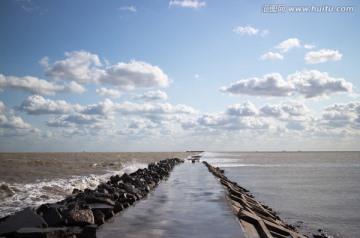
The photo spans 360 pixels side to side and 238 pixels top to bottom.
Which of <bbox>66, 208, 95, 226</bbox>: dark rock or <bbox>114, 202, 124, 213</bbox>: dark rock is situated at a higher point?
<bbox>66, 208, 95, 226</bbox>: dark rock

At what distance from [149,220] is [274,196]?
1257 cm

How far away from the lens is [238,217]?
26.6 feet

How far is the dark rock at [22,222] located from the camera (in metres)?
6.45

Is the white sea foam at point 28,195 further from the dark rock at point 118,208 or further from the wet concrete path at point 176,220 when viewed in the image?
the wet concrete path at point 176,220

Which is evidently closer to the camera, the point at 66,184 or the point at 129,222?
the point at 129,222

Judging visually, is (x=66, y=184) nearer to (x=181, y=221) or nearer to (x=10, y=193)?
(x=10, y=193)

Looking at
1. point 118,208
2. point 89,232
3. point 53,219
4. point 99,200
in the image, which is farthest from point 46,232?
point 99,200

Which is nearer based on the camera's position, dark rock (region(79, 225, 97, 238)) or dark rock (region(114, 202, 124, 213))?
dark rock (region(79, 225, 97, 238))

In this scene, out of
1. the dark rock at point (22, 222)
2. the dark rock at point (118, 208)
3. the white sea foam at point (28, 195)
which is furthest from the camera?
the white sea foam at point (28, 195)

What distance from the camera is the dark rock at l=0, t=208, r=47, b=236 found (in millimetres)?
6453

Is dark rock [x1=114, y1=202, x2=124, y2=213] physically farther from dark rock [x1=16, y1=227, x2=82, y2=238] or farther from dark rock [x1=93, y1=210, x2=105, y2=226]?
dark rock [x1=16, y1=227, x2=82, y2=238]

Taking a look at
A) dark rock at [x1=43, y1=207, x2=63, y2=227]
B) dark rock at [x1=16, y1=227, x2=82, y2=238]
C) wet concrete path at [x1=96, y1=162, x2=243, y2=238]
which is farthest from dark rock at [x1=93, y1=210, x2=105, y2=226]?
dark rock at [x1=16, y1=227, x2=82, y2=238]

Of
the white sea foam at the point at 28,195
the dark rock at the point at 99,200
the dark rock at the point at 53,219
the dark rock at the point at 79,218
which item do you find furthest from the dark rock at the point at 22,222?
the white sea foam at the point at 28,195

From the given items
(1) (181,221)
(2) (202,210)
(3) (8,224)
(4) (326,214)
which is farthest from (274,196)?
(3) (8,224)
